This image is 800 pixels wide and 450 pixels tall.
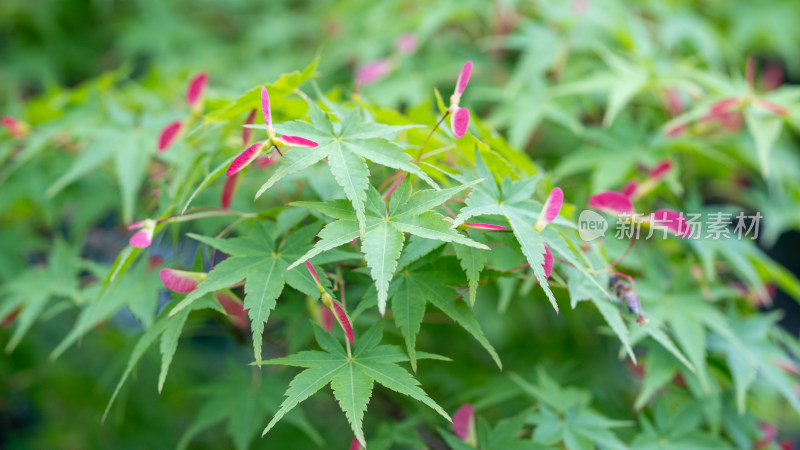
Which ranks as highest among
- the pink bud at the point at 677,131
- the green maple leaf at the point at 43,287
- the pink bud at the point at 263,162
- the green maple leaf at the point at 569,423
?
the pink bud at the point at 263,162

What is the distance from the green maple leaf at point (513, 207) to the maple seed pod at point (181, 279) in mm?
357

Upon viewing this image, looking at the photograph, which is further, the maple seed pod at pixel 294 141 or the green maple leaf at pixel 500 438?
the green maple leaf at pixel 500 438

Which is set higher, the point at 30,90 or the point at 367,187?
the point at 367,187

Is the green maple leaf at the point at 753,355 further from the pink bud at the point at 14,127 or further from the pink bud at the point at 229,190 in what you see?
the pink bud at the point at 14,127

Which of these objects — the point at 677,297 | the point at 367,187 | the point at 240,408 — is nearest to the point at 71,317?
the point at 240,408

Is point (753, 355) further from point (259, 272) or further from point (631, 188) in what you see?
point (259, 272)

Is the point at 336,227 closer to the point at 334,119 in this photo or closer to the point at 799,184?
the point at 334,119

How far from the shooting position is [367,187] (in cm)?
69

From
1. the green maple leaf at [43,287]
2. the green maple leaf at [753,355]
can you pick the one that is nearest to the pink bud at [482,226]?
the green maple leaf at [753,355]

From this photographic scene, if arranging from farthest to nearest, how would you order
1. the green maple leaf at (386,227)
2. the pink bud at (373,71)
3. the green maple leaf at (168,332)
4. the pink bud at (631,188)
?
1. the pink bud at (373,71)
2. the pink bud at (631,188)
3. the green maple leaf at (168,332)
4. the green maple leaf at (386,227)

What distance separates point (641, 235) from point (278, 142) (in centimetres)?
90

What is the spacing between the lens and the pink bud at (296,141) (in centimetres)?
72

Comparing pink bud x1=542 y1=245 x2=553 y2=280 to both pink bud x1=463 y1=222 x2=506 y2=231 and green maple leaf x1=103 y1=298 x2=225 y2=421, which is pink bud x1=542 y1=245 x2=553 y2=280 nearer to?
pink bud x1=463 y1=222 x2=506 y2=231

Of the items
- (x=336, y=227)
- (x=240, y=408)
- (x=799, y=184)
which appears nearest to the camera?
(x=336, y=227)
